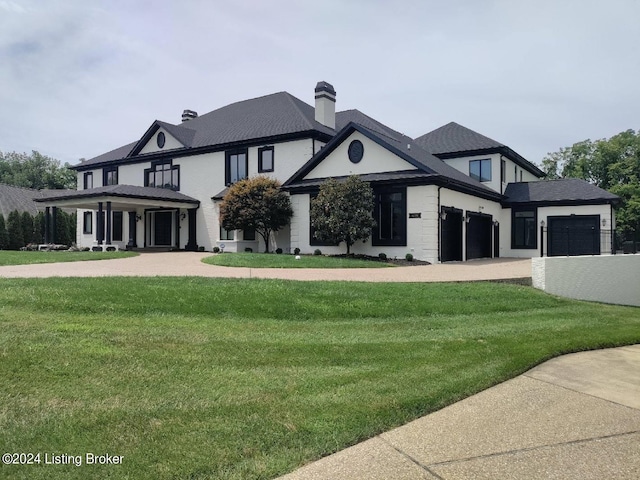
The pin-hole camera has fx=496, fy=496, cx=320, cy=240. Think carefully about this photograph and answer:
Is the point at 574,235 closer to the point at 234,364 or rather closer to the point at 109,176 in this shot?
the point at 234,364

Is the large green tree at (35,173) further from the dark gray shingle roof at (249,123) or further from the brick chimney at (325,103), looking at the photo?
the brick chimney at (325,103)

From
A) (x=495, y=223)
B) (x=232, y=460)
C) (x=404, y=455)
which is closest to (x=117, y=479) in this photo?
(x=232, y=460)

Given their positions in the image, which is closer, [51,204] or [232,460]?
[232,460]

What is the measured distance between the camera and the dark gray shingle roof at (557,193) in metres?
25.4

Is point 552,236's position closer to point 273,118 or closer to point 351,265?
point 351,265

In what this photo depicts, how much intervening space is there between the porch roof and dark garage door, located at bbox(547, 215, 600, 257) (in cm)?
2002

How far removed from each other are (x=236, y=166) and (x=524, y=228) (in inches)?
650

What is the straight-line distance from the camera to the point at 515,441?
151 inches

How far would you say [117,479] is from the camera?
3.05 meters

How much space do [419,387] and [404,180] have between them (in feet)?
53.6

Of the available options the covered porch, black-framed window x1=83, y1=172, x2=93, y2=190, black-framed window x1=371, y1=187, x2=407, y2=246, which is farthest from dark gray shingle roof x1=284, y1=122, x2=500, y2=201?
black-framed window x1=83, y1=172, x2=93, y2=190

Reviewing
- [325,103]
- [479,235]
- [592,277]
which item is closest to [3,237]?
[325,103]

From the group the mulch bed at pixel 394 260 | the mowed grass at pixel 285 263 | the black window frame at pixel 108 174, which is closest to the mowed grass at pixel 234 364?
the mowed grass at pixel 285 263

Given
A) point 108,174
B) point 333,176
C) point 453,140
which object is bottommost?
point 333,176
